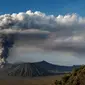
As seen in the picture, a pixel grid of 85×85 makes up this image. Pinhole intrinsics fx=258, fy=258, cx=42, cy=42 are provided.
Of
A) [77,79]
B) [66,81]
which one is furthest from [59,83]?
[77,79]

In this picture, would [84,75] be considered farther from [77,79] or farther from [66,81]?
[66,81]

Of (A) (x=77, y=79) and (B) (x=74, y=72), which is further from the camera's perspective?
(B) (x=74, y=72)

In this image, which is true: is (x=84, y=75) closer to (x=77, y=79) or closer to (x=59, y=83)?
(x=77, y=79)

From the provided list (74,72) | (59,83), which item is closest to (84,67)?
(74,72)

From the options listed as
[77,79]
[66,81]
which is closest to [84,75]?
[77,79]

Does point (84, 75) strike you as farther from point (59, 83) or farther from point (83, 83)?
point (59, 83)

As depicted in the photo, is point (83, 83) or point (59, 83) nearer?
point (83, 83)
